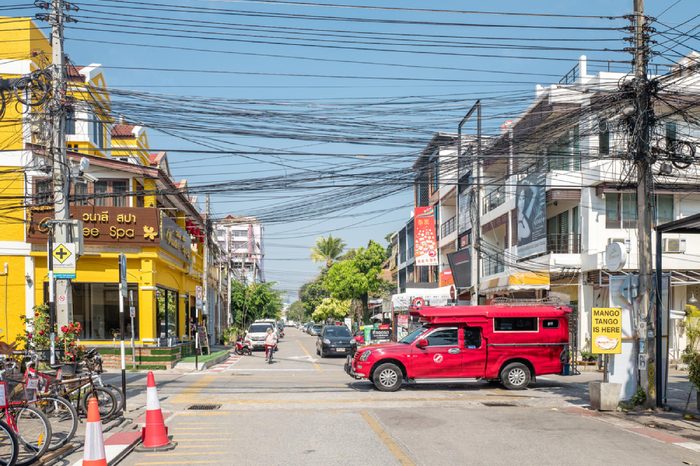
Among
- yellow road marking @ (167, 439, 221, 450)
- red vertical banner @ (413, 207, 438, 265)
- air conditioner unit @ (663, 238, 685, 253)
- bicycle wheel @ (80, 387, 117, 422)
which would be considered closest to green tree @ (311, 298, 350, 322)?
red vertical banner @ (413, 207, 438, 265)

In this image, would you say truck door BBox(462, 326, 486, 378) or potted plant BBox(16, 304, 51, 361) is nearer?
potted plant BBox(16, 304, 51, 361)

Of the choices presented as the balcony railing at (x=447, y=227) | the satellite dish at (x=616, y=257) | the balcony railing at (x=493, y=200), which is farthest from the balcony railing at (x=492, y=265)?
the satellite dish at (x=616, y=257)

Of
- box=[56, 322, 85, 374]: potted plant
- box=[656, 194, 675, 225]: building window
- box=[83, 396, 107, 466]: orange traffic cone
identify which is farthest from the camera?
box=[656, 194, 675, 225]: building window

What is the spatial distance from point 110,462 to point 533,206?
80.3 ft

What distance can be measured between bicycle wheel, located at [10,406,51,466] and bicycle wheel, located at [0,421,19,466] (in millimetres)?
564

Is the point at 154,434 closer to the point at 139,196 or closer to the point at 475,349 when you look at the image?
the point at 475,349

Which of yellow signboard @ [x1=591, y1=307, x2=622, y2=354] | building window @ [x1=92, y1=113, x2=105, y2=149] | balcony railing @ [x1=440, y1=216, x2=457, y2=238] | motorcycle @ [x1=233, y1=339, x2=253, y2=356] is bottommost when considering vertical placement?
motorcycle @ [x1=233, y1=339, x2=253, y2=356]

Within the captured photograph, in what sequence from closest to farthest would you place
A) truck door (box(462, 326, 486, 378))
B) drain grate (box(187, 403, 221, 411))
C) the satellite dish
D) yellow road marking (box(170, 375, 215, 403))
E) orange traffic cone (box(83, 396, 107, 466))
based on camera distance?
orange traffic cone (box(83, 396, 107, 466)) → drain grate (box(187, 403, 221, 411)) → the satellite dish → yellow road marking (box(170, 375, 215, 403)) → truck door (box(462, 326, 486, 378))

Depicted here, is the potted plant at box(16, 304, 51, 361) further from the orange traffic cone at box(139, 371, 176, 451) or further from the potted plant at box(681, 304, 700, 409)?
the potted plant at box(681, 304, 700, 409)

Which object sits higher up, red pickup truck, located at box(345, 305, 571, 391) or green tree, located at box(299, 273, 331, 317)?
red pickup truck, located at box(345, 305, 571, 391)

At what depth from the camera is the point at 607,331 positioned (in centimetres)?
1470

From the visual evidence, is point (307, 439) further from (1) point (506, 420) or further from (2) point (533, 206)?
(2) point (533, 206)

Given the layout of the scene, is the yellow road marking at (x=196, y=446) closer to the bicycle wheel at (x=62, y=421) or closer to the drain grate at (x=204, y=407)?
the bicycle wheel at (x=62, y=421)

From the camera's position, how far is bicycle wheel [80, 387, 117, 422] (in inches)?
513
